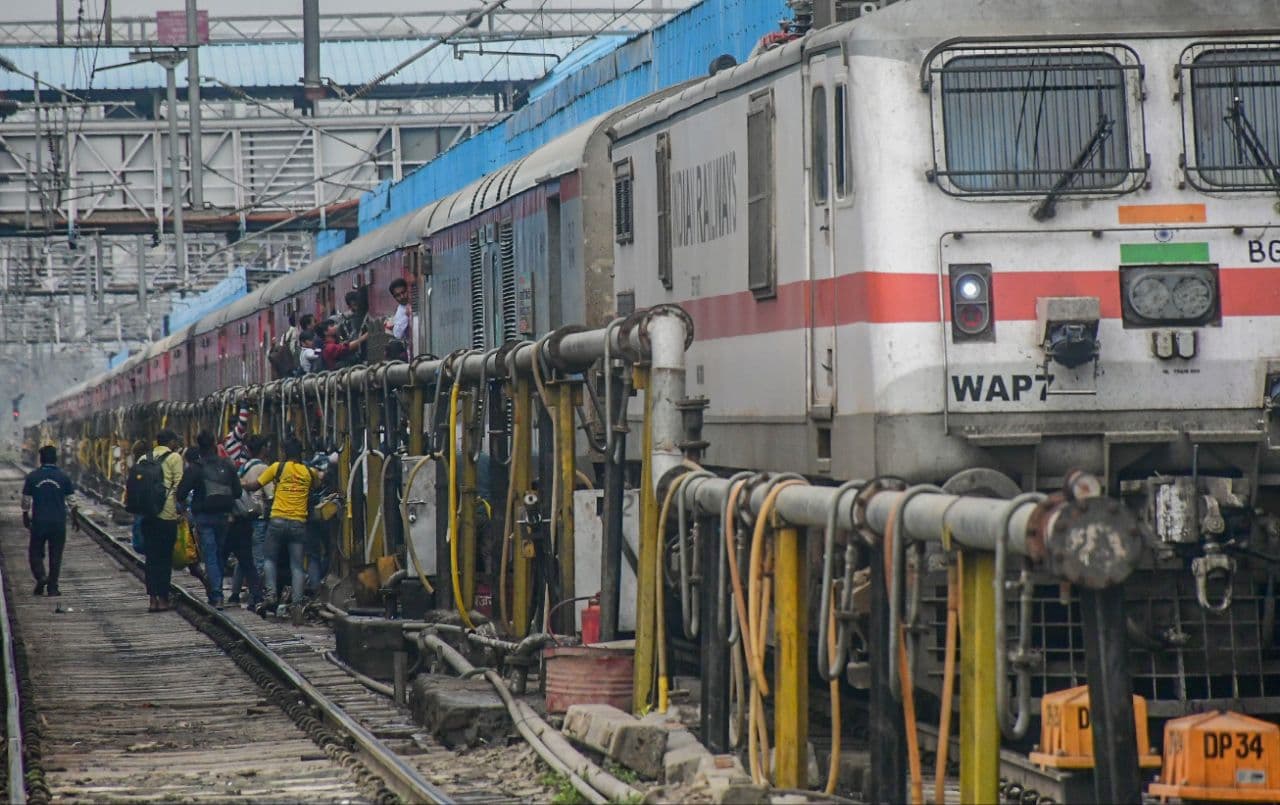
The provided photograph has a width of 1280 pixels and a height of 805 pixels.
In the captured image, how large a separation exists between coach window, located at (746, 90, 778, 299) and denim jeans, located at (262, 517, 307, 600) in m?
8.84

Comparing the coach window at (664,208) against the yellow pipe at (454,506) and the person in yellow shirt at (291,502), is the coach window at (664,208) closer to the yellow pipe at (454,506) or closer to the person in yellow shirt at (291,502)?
the yellow pipe at (454,506)

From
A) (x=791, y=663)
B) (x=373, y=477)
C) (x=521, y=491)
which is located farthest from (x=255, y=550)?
(x=791, y=663)

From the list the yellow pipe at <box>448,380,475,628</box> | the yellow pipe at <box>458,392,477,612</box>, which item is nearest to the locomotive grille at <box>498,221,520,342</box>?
the yellow pipe at <box>458,392,477,612</box>

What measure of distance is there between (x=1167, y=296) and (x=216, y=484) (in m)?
12.5

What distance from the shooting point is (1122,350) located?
9547 millimetres

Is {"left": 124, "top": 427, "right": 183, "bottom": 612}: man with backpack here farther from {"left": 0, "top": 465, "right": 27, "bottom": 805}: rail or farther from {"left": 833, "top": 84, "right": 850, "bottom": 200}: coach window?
{"left": 833, "top": 84, "right": 850, "bottom": 200}: coach window

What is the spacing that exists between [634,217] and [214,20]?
43.7 metres

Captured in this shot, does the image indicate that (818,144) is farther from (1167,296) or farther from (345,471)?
(345,471)

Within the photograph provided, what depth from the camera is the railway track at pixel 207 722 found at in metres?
10.1

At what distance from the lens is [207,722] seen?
42.2 ft

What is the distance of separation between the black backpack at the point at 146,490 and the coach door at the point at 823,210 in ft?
36.9

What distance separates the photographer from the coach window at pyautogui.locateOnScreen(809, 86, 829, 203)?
996 centimetres

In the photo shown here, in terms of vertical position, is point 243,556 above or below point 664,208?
below

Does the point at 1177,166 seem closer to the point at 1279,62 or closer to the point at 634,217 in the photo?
the point at 1279,62
